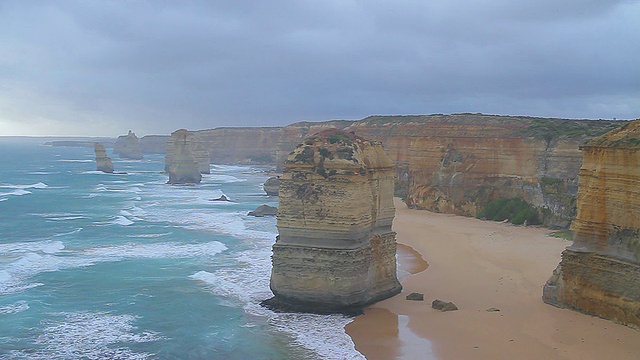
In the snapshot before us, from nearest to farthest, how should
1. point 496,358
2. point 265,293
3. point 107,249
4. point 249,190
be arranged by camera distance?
point 496,358
point 265,293
point 107,249
point 249,190

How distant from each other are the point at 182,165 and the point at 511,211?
42300mm

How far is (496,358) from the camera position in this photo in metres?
13.3

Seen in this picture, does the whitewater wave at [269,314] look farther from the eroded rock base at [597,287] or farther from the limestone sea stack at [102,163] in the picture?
the limestone sea stack at [102,163]

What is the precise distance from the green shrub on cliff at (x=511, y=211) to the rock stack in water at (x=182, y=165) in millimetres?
39478

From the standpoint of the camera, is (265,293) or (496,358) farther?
(265,293)

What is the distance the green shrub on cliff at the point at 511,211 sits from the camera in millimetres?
33062

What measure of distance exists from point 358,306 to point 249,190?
4355 cm

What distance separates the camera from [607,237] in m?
15.7

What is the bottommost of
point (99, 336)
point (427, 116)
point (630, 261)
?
point (99, 336)

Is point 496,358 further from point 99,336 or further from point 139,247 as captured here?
point 139,247

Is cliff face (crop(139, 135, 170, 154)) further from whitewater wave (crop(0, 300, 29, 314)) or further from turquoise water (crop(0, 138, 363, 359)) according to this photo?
whitewater wave (crop(0, 300, 29, 314))

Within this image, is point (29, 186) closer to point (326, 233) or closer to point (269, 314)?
point (269, 314)

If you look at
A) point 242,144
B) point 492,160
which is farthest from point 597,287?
point 242,144

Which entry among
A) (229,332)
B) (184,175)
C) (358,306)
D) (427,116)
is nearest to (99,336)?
(229,332)
